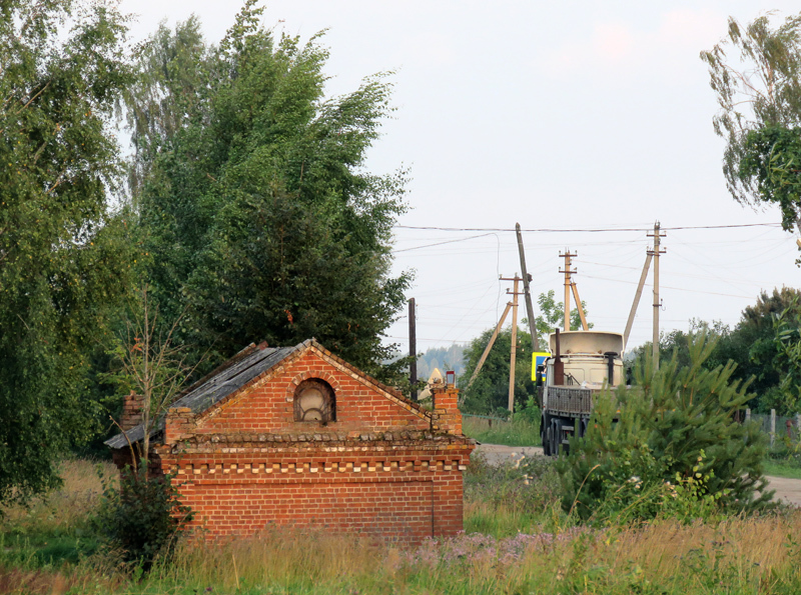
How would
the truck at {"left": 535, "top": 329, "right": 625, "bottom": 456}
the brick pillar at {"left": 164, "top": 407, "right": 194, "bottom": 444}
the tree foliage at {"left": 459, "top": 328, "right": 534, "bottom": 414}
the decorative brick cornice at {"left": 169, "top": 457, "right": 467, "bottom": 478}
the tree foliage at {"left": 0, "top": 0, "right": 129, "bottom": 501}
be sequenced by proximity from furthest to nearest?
1. the tree foliage at {"left": 459, "top": 328, "right": 534, "bottom": 414}
2. the truck at {"left": 535, "top": 329, "right": 625, "bottom": 456}
3. the tree foliage at {"left": 0, "top": 0, "right": 129, "bottom": 501}
4. the decorative brick cornice at {"left": 169, "top": 457, "right": 467, "bottom": 478}
5. the brick pillar at {"left": 164, "top": 407, "right": 194, "bottom": 444}

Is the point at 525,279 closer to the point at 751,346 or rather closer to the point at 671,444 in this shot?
the point at 751,346

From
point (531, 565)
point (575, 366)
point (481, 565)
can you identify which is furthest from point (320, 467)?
point (575, 366)

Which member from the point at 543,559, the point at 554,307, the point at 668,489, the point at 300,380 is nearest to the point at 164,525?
the point at 300,380

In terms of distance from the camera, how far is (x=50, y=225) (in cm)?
1823

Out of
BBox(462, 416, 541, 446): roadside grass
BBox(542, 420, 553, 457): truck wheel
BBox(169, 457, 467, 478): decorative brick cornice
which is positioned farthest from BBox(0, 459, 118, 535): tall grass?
BBox(462, 416, 541, 446): roadside grass

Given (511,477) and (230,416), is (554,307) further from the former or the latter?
(230,416)

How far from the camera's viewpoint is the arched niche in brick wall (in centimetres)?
1477

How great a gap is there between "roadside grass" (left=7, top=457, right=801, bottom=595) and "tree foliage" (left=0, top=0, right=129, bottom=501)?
3636 mm

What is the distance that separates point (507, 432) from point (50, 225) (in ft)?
97.1

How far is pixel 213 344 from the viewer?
2522cm

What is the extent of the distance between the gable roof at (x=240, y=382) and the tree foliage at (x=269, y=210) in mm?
6327

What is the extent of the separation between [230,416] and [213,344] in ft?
36.4

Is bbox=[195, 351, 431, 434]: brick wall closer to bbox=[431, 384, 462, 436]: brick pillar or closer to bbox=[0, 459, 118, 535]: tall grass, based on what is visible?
bbox=[431, 384, 462, 436]: brick pillar

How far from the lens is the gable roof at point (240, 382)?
1469cm
